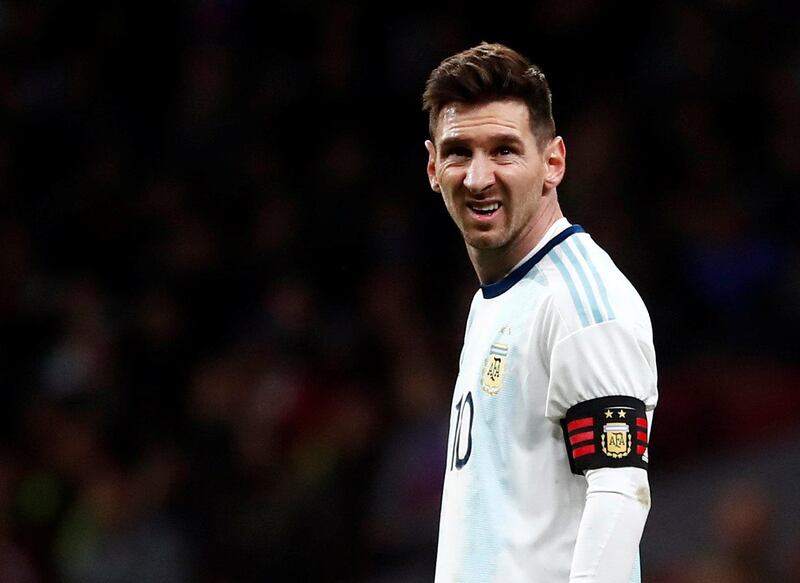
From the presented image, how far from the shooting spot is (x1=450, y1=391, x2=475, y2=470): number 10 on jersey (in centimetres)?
283

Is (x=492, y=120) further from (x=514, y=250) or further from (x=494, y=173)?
(x=514, y=250)

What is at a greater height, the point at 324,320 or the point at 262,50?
the point at 262,50

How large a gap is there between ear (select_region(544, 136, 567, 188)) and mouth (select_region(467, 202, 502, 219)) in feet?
0.42

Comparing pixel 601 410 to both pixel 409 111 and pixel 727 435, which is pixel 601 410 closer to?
pixel 727 435

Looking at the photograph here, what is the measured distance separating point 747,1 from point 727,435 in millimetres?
2437

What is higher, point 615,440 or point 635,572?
point 615,440

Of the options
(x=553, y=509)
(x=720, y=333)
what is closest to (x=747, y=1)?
(x=720, y=333)

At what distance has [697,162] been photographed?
714 centimetres

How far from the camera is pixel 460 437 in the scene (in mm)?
2879

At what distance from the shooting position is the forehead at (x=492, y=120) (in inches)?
110

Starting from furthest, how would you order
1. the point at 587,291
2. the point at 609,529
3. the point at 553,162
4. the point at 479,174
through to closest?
the point at 553,162
the point at 479,174
the point at 587,291
the point at 609,529

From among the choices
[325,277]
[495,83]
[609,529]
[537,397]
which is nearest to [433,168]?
[495,83]

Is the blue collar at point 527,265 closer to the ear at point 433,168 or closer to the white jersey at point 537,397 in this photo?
the white jersey at point 537,397

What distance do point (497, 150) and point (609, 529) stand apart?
747mm
